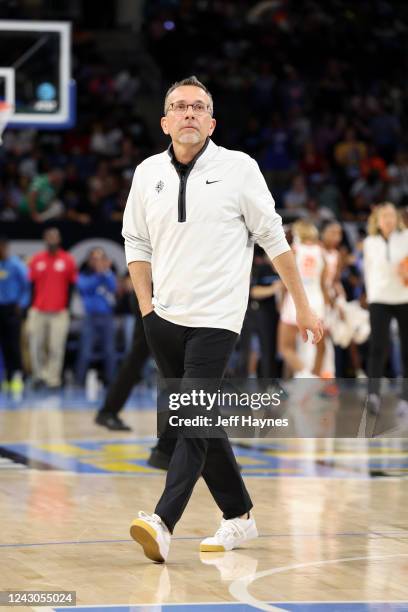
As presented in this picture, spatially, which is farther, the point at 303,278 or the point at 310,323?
the point at 303,278

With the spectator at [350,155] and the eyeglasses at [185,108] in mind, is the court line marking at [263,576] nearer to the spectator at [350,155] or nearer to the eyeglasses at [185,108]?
the eyeglasses at [185,108]

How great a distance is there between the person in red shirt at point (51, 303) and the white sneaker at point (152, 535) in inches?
493

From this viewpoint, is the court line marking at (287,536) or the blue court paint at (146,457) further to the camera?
the blue court paint at (146,457)

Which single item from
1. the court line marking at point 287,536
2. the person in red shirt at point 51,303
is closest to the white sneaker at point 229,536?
the court line marking at point 287,536

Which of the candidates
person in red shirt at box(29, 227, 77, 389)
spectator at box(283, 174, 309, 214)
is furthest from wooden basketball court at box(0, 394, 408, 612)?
spectator at box(283, 174, 309, 214)

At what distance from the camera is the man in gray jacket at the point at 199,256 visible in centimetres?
636

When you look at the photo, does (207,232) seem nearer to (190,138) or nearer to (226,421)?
(190,138)

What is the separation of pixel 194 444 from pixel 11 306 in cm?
1250

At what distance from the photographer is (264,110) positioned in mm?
27234

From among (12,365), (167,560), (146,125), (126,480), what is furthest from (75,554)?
(146,125)

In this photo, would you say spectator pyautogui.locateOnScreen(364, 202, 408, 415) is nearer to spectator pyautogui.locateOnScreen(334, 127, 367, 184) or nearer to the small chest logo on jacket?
the small chest logo on jacket

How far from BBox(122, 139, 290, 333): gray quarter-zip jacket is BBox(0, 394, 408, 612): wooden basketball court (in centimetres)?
118

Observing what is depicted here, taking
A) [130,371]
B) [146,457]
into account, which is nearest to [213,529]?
[146,457]

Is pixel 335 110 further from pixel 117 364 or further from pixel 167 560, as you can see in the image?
pixel 167 560
